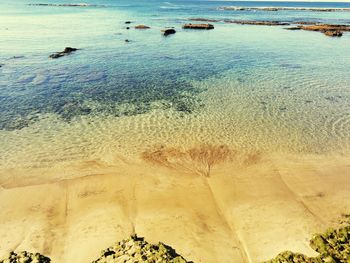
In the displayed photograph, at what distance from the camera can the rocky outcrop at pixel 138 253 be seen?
24.7ft

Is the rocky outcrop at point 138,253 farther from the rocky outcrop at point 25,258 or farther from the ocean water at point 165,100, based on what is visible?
the ocean water at point 165,100

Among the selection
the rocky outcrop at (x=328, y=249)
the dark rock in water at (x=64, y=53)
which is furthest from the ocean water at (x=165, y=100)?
the rocky outcrop at (x=328, y=249)

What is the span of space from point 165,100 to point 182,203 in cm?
1157

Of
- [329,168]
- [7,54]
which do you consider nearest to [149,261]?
[329,168]

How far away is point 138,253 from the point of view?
776cm

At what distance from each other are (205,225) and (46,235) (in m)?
5.52

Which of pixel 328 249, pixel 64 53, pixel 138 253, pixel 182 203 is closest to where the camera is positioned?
pixel 138 253

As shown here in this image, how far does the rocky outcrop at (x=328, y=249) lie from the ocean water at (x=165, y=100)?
6349mm

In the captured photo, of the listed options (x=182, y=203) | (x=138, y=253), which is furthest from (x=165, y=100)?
Answer: (x=138, y=253)

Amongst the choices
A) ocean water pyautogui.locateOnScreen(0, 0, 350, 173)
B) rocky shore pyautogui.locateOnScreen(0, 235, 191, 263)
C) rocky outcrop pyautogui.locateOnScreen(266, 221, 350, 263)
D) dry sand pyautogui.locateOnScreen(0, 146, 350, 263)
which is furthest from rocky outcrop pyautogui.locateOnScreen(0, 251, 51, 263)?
rocky outcrop pyautogui.locateOnScreen(266, 221, 350, 263)

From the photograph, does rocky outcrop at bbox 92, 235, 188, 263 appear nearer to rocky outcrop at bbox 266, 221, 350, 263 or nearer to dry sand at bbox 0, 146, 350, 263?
dry sand at bbox 0, 146, 350, 263

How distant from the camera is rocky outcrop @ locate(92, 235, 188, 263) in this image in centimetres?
753

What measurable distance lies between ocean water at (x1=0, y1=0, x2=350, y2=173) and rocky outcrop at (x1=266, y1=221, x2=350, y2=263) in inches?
250

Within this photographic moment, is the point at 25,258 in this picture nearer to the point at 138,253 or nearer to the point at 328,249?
the point at 138,253
